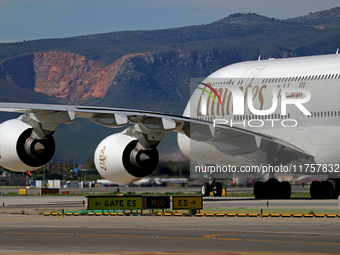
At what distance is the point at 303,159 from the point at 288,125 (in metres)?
1.38

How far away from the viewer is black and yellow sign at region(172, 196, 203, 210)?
27.0 metres

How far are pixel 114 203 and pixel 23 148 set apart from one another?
4341 millimetres

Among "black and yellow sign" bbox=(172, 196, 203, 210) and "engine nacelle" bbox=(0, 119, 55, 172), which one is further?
"engine nacelle" bbox=(0, 119, 55, 172)

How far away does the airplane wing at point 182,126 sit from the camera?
28.1 metres

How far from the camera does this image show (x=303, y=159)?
103 feet

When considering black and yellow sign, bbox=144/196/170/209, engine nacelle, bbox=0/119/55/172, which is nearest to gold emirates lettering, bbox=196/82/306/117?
black and yellow sign, bbox=144/196/170/209

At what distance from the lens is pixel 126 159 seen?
104ft

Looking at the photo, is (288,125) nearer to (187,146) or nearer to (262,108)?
(262,108)

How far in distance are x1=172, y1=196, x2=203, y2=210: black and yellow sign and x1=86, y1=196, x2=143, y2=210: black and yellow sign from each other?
45.8 inches

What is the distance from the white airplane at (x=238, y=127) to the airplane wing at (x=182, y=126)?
34 mm

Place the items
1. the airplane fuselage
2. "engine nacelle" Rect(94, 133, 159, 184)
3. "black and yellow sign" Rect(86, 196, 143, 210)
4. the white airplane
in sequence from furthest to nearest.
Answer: "engine nacelle" Rect(94, 133, 159, 184) → the airplane fuselage → the white airplane → "black and yellow sign" Rect(86, 196, 143, 210)

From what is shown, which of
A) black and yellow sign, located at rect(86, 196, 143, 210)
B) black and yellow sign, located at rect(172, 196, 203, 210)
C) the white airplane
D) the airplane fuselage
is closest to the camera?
black and yellow sign, located at rect(86, 196, 143, 210)

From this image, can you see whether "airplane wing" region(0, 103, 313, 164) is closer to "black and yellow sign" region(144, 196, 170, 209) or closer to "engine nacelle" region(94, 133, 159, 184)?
"engine nacelle" region(94, 133, 159, 184)

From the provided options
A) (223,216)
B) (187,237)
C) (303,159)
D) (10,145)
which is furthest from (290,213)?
(10,145)
